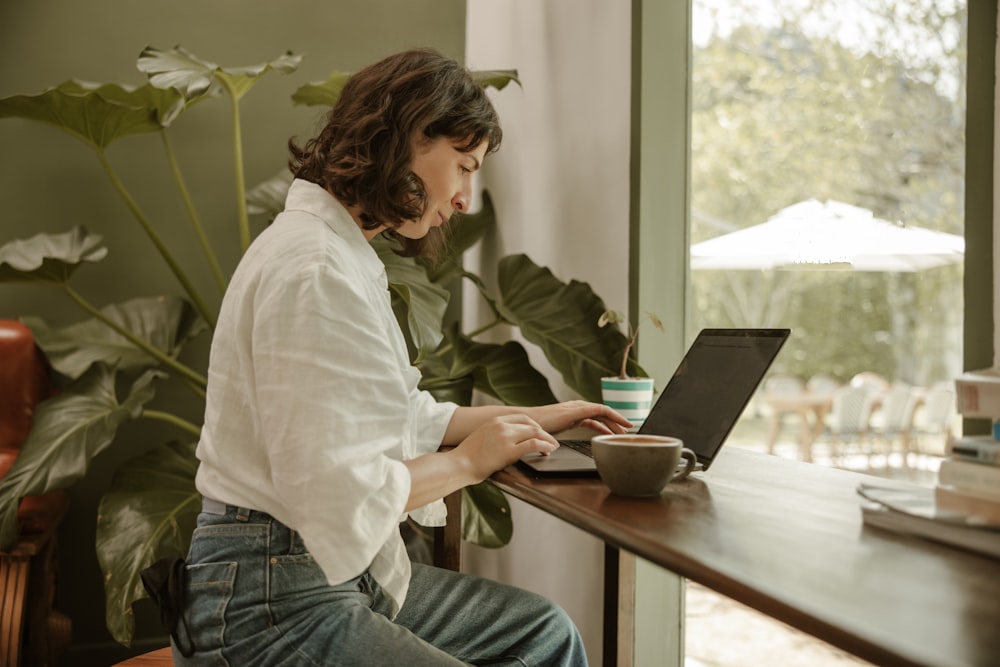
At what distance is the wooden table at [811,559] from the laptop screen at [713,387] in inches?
2.7

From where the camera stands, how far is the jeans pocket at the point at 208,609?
100 cm

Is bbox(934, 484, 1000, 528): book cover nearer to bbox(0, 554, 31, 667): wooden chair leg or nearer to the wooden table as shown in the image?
the wooden table

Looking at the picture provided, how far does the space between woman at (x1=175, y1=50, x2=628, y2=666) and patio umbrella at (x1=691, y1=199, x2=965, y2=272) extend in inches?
38.3

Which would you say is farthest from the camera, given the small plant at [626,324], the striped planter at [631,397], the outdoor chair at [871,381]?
the outdoor chair at [871,381]

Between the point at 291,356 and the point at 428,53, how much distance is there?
57 cm

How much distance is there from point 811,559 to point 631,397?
90 centimetres

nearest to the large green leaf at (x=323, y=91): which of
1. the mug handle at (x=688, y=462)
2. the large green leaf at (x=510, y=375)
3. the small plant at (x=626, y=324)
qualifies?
the large green leaf at (x=510, y=375)

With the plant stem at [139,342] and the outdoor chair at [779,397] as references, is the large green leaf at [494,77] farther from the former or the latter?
the outdoor chair at [779,397]

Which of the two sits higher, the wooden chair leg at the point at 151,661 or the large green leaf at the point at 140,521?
the large green leaf at the point at 140,521

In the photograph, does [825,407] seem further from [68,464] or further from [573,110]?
[68,464]

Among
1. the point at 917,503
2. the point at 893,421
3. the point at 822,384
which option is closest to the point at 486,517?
the point at 917,503

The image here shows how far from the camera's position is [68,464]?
6.62 ft

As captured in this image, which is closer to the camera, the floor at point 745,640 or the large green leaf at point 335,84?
the large green leaf at point 335,84

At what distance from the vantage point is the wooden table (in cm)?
53
